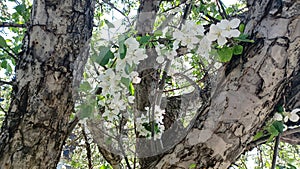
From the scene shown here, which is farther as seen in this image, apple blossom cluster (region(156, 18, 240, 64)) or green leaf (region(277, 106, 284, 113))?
green leaf (region(277, 106, 284, 113))

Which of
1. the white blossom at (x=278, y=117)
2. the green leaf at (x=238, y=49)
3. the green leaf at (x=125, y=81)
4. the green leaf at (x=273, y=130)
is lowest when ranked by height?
the green leaf at (x=273, y=130)

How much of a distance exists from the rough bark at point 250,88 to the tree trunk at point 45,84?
0.34m

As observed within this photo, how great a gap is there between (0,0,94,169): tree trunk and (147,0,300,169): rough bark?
340 millimetres

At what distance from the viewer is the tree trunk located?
877 millimetres

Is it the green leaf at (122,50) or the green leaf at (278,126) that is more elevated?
the green leaf at (122,50)

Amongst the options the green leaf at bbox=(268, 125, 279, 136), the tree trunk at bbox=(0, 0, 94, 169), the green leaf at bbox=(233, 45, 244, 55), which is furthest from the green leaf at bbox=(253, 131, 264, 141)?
the tree trunk at bbox=(0, 0, 94, 169)

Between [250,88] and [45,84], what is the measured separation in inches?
20.5

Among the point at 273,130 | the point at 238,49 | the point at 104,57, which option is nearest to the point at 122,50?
the point at 104,57

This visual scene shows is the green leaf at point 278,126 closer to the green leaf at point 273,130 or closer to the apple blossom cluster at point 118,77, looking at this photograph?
the green leaf at point 273,130

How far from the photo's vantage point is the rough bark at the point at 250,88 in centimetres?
76

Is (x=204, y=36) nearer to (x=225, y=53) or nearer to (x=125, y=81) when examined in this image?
(x=225, y=53)

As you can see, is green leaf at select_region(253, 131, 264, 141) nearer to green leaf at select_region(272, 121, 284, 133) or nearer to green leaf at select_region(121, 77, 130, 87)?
green leaf at select_region(272, 121, 284, 133)

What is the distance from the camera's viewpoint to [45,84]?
0.92 meters

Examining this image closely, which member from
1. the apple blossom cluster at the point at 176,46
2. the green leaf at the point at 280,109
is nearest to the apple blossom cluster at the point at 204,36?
the apple blossom cluster at the point at 176,46
